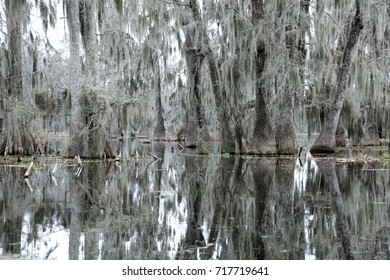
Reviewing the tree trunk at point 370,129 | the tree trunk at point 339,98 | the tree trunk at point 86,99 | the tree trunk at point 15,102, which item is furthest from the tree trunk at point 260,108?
the tree trunk at point 370,129

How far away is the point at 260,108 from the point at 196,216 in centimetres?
824

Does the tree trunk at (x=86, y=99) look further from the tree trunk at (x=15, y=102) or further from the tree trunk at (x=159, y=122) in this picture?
the tree trunk at (x=159, y=122)

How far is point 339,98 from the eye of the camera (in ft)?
48.7

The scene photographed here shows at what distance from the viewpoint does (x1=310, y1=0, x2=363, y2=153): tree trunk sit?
14.0m

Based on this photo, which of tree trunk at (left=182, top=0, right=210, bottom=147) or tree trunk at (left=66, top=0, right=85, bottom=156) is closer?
tree trunk at (left=66, top=0, right=85, bottom=156)

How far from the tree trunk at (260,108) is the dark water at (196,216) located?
12.7 ft

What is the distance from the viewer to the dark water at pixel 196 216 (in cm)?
420

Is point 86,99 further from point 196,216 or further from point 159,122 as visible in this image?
point 159,122

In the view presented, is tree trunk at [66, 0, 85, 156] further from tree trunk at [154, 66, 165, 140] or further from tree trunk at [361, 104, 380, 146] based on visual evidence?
tree trunk at [154, 66, 165, 140]

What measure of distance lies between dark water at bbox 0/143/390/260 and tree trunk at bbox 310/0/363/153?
5473 mm

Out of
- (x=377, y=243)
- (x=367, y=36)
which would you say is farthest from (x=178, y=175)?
(x=367, y=36)

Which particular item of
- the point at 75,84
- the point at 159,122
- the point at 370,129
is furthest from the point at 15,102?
the point at 159,122

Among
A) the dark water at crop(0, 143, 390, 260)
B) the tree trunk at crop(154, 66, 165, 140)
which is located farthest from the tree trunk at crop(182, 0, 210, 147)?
the tree trunk at crop(154, 66, 165, 140)
